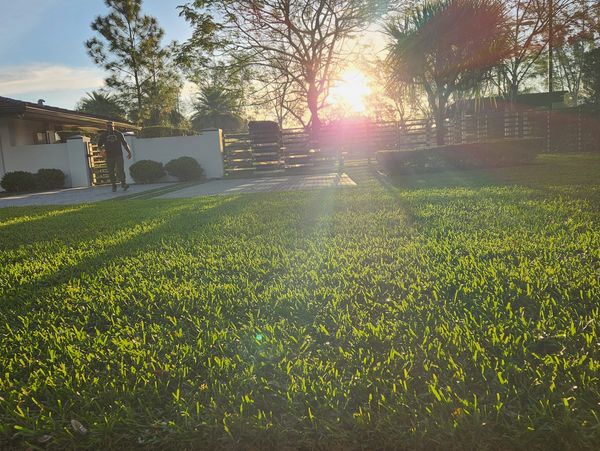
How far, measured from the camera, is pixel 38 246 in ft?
17.7

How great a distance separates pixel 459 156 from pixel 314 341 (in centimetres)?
1180

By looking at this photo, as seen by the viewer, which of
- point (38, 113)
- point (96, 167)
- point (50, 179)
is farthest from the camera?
point (96, 167)

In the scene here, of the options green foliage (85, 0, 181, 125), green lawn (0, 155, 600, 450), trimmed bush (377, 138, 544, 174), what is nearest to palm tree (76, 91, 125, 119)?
green foliage (85, 0, 181, 125)

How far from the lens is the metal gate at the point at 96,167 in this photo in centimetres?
1947

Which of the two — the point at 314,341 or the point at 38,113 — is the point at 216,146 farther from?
the point at 314,341

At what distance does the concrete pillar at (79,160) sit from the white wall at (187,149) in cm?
166

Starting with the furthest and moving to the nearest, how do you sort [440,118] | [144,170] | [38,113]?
[38,113]
[144,170]
[440,118]

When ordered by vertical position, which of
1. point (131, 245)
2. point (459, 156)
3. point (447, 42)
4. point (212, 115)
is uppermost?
point (212, 115)

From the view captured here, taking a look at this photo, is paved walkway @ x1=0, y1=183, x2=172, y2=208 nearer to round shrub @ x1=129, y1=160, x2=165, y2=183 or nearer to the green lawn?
round shrub @ x1=129, y1=160, x2=165, y2=183

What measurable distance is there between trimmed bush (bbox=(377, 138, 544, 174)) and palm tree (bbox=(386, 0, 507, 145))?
1860 mm

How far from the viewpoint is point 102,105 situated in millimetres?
37688

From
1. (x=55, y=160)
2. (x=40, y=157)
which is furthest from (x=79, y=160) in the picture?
(x=40, y=157)

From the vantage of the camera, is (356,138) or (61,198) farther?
(356,138)

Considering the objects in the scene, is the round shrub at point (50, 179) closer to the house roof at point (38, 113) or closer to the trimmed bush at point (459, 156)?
the house roof at point (38, 113)
